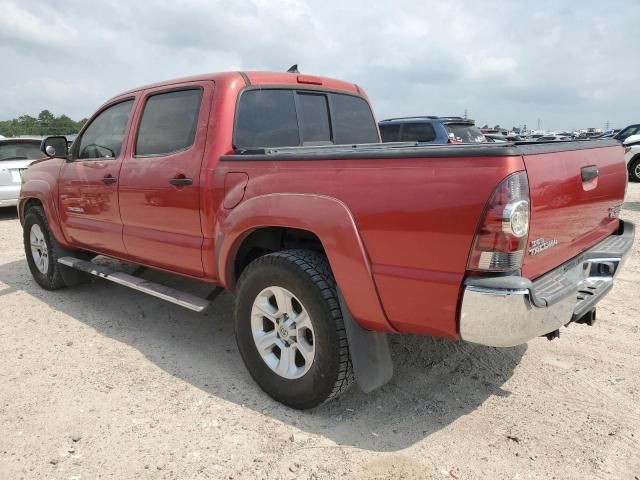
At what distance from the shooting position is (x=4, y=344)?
3.91m

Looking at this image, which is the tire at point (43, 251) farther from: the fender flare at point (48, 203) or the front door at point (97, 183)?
the front door at point (97, 183)

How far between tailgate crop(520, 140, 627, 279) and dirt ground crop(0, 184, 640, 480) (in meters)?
0.89

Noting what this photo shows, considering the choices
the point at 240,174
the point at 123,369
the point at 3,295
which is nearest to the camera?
the point at 240,174

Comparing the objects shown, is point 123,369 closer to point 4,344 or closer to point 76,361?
point 76,361

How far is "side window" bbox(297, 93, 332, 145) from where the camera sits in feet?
12.4

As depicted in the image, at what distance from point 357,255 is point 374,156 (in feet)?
1.54

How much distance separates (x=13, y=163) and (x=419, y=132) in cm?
797

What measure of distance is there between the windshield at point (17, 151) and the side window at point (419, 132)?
752 cm

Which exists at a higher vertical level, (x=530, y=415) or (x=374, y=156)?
(x=374, y=156)

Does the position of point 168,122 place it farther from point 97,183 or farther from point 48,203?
point 48,203

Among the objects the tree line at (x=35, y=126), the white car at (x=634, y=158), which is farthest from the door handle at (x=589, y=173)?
the tree line at (x=35, y=126)

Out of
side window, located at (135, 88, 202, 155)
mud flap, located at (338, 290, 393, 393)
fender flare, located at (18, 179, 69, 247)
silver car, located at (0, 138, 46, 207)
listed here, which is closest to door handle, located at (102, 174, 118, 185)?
side window, located at (135, 88, 202, 155)

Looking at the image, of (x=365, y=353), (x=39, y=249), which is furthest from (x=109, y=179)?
(x=365, y=353)

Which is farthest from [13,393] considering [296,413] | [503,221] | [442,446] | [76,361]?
[503,221]
